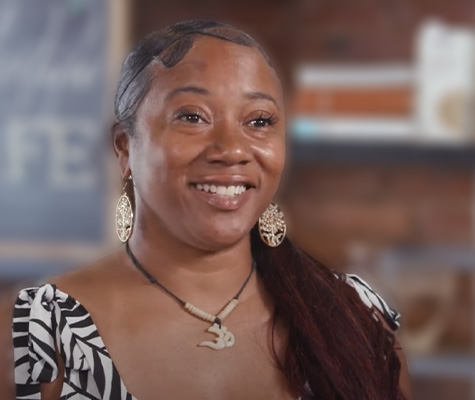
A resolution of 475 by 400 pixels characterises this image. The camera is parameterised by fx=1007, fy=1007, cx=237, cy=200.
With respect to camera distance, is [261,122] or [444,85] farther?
[444,85]

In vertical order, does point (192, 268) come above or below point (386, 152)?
above

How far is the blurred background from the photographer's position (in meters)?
2.07

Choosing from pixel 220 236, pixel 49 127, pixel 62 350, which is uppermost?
pixel 220 236

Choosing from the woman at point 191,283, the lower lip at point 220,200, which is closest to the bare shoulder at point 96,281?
the woman at point 191,283

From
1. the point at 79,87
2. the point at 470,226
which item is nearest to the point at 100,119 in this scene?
the point at 79,87

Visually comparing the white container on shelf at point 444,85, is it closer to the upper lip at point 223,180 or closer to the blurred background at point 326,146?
the blurred background at point 326,146

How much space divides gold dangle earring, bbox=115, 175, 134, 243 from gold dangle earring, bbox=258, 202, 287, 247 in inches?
4.7

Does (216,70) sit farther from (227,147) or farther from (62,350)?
(62,350)

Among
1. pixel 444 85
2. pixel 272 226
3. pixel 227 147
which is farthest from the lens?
pixel 444 85

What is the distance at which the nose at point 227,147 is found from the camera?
0.82 metres

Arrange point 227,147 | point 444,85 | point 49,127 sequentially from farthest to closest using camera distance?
point 49,127 → point 444,85 → point 227,147

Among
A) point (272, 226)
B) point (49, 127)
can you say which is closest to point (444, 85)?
point (49, 127)

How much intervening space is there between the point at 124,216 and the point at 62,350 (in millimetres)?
138

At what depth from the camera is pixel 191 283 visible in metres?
0.87
